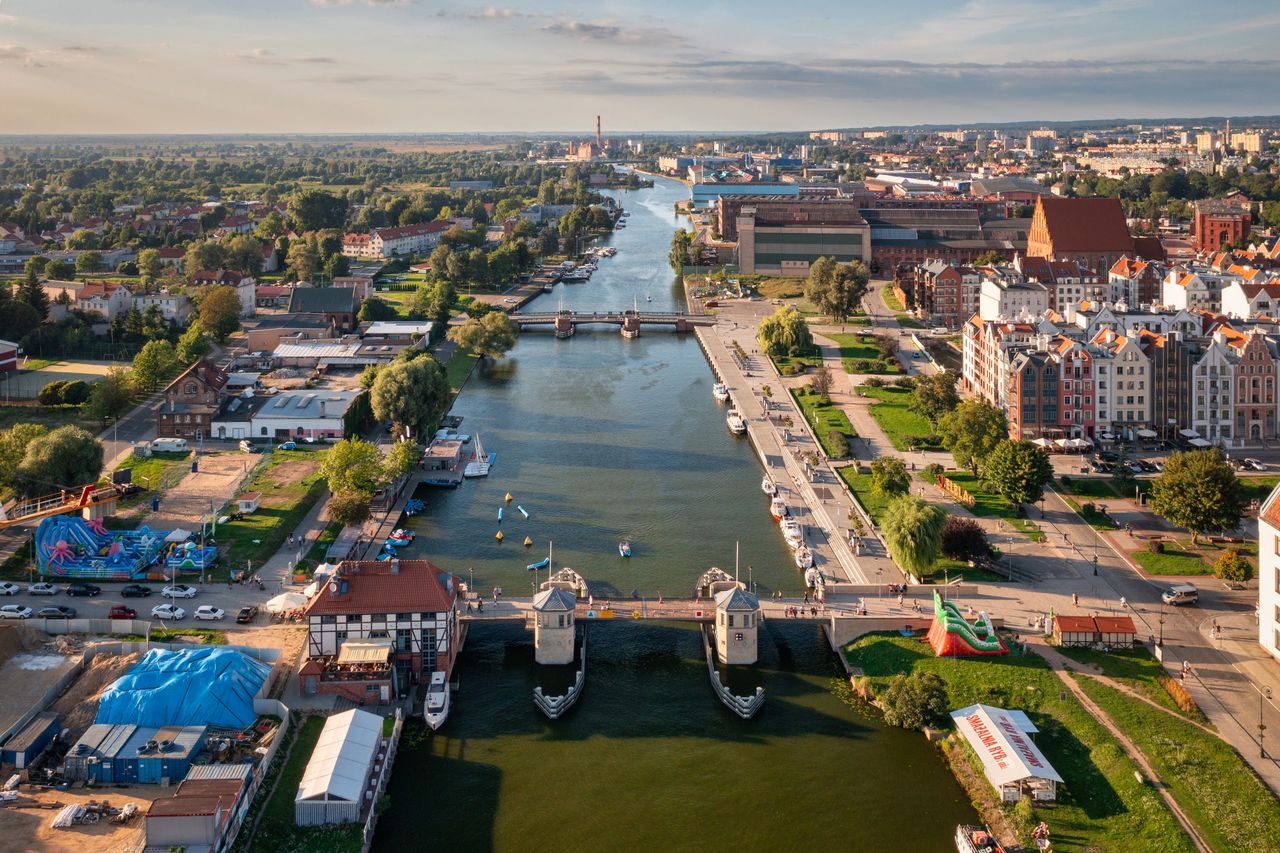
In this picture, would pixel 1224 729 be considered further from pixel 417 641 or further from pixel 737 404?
pixel 737 404

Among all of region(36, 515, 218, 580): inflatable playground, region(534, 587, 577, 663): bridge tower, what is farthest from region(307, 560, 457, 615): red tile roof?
region(36, 515, 218, 580): inflatable playground

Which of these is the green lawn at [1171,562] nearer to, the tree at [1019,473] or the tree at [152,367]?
the tree at [1019,473]

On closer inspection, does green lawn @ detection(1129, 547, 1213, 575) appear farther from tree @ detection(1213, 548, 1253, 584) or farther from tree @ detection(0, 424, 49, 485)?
tree @ detection(0, 424, 49, 485)

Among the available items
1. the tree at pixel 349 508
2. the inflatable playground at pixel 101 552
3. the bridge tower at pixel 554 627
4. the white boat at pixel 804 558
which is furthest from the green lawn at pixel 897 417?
the inflatable playground at pixel 101 552

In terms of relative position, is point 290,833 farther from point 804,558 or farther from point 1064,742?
point 804,558

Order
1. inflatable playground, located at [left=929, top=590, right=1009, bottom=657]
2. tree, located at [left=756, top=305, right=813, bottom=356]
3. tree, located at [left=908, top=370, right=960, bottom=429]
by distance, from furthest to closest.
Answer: tree, located at [left=756, top=305, right=813, bottom=356] → tree, located at [left=908, top=370, right=960, bottom=429] → inflatable playground, located at [left=929, top=590, right=1009, bottom=657]

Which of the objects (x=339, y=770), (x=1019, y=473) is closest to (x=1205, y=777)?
(x=1019, y=473)
